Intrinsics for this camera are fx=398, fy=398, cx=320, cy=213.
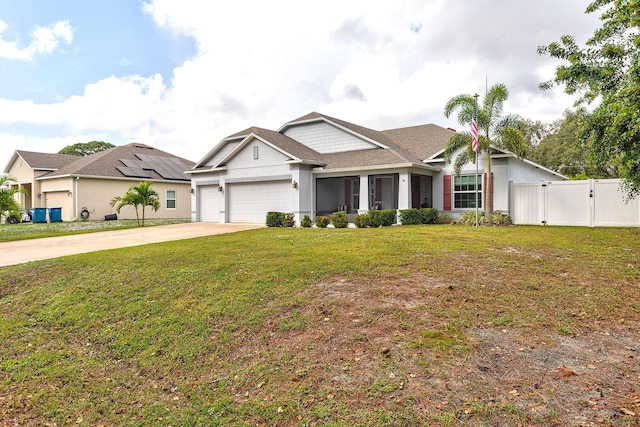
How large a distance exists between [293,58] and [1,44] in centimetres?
1245

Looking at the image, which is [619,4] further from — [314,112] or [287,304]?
[314,112]

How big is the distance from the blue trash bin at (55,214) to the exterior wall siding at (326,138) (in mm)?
15765

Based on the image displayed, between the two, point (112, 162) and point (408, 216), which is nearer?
point (408, 216)

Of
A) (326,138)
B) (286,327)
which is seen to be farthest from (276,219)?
(286,327)

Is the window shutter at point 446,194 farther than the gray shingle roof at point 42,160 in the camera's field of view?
No

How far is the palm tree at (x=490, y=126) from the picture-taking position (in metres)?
15.7

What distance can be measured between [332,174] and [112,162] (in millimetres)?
18302

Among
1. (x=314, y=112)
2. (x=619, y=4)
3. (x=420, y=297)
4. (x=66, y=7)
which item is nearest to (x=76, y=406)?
(x=420, y=297)

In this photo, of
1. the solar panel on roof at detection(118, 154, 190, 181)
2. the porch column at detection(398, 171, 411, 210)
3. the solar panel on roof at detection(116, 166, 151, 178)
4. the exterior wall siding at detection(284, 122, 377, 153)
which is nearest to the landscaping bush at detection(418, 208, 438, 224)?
the porch column at detection(398, 171, 411, 210)

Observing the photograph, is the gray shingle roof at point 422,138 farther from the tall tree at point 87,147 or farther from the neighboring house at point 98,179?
the tall tree at point 87,147

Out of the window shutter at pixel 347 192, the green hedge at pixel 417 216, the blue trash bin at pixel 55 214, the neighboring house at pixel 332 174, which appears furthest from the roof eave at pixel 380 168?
the blue trash bin at pixel 55 214

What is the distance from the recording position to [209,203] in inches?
947

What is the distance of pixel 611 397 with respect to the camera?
10.7 feet

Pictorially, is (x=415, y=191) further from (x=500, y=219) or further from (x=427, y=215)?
(x=500, y=219)
